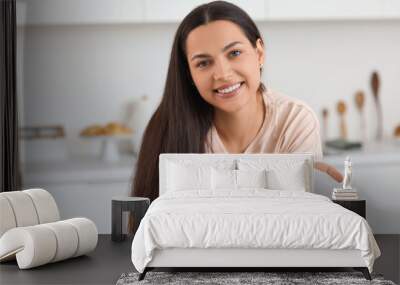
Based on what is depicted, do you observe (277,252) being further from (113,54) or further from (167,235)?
(113,54)

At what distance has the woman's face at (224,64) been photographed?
6.91 meters

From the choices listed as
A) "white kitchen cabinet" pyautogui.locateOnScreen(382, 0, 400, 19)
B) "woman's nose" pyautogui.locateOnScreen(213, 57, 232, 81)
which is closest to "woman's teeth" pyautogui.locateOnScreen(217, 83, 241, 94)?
"woman's nose" pyautogui.locateOnScreen(213, 57, 232, 81)

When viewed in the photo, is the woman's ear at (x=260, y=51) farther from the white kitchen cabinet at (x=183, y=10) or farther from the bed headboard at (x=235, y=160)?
the bed headboard at (x=235, y=160)

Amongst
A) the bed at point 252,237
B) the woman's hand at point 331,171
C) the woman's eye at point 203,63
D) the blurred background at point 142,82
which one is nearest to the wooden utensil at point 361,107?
the blurred background at point 142,82

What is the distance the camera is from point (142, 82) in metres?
7.31

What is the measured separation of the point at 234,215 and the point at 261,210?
0.22m

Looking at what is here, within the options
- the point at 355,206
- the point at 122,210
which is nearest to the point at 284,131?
the point at 355,206

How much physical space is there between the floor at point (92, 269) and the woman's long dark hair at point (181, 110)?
973mm

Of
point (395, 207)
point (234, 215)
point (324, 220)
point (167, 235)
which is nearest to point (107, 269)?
point (167, 235)

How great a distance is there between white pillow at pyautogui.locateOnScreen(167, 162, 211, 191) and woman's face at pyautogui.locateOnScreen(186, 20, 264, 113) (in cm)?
80

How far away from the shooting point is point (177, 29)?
7.20 metres

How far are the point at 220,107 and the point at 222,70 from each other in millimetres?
385

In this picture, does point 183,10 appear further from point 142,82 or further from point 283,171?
point 283,171

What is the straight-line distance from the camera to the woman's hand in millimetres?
7238
